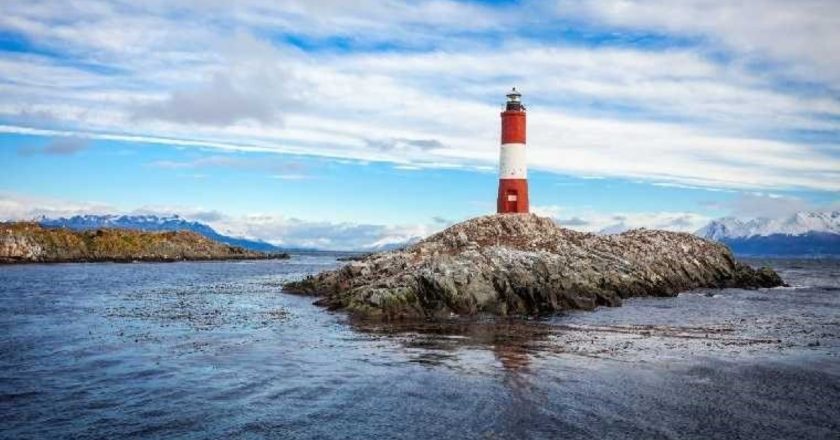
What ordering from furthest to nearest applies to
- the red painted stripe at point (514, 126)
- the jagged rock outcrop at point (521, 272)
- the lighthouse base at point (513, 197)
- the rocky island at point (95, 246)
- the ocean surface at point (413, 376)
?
the rocky island at point (95, 246) < the lighthouse base at point (513, 197) < the red painted stripe at point (514, 126) < the jagged rock outcrop at point (521, 272) < the ocean surface at point (413, 376)

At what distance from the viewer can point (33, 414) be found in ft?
61.8

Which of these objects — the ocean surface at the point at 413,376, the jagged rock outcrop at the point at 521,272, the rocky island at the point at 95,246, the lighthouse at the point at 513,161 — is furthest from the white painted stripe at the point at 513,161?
the rocky island at the point at 95,246

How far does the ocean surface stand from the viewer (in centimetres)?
1827

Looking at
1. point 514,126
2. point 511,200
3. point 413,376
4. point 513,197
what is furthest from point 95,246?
point 413,376

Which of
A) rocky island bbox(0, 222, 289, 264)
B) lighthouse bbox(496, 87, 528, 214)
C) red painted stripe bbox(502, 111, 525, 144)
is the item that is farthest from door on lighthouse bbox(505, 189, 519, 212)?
rocky island bbox(0, 222, 289, 264)

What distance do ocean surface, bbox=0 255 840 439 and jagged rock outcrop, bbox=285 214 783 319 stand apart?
315 centimetres

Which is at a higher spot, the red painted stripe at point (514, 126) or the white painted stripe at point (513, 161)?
the red painted stripe at point (514, 126)

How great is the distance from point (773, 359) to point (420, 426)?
18.6 meters

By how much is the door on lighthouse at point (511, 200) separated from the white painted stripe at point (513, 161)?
1.56m

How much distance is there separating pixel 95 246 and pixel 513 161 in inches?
3835

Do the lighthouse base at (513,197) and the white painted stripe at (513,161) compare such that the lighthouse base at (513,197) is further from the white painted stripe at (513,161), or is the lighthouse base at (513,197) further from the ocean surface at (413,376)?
the ocean surface at (413,376)

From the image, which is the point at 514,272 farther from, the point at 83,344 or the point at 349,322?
the point at 83,344

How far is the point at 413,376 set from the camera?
24484 mm

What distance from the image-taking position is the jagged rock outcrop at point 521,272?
4447cm
